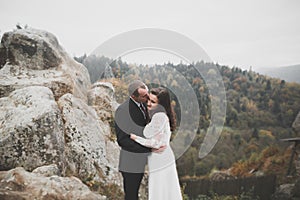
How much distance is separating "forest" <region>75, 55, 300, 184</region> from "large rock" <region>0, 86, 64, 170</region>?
115 centimetres

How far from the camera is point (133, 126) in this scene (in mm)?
3891

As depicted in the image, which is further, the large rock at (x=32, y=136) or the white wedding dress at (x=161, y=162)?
the large rock at (x=32, y=136)

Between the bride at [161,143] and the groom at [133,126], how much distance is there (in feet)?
0.29

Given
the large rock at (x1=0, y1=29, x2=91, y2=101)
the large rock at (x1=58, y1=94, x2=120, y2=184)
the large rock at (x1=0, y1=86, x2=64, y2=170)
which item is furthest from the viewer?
the large rock at (x1=0, y1=29, x2=91, y2=101)

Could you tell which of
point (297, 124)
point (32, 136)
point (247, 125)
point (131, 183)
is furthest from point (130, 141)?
point (297, 124)

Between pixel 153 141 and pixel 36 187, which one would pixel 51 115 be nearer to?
pixel 36 187

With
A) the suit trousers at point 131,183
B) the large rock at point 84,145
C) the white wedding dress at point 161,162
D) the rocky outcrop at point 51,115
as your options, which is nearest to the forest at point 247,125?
the rocky outcrop at point 51,115

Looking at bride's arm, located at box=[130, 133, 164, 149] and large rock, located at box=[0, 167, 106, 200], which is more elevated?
bride's arm, located at box=[130, 133, 164, 149]

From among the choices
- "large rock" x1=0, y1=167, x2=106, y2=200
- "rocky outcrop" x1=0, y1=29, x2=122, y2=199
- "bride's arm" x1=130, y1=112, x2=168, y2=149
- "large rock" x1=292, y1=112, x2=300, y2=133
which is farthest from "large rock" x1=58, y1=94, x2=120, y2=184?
"large rock" x1=292, y1=112, x2=300, y2=133

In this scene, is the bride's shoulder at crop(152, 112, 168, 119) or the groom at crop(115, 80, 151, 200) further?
the groom at crop(115, 80, 151, 200)

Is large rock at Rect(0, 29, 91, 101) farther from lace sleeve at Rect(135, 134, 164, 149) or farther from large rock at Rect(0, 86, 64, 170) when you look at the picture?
lace sleeve at Rect(135, 134, 164, 149)

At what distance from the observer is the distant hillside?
838cm

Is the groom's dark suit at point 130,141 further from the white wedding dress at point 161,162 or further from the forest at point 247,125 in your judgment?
the forest at point 247,125

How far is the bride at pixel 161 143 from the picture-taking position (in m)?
3.75
